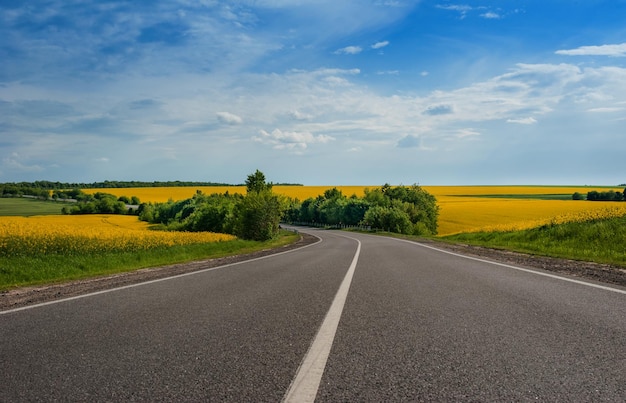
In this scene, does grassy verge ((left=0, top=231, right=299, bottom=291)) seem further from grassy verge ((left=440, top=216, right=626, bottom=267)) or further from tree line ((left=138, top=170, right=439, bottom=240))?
tree line ((left=138, top=170, right=439, bottom=240))

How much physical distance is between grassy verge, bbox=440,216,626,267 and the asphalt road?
412 inches

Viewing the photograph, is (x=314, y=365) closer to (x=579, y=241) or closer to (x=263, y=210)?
(x=579, y=241)

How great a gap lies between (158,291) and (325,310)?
3.76m

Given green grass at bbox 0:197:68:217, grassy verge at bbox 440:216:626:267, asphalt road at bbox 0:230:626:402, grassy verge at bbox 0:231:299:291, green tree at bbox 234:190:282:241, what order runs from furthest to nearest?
green grass at bbox 0:197:68:217
green tree at bbox 234:190:282:241
grassy verge at bbox 440:216:626:267
grassy verge at bbox 0:231:299:291
asphalt road at bbox 0:230:626:402

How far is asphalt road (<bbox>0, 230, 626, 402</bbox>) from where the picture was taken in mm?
3096

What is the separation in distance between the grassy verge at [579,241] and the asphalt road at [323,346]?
10.5m

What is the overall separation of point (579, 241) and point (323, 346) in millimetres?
20012

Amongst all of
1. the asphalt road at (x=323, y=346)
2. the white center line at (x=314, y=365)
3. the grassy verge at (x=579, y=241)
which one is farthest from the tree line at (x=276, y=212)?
the white center line at (x=314, y=365)

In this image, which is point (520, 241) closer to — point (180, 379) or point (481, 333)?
point (481, 333)

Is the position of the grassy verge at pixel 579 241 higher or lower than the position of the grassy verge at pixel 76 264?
higher

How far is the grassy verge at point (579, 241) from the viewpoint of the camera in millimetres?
16250

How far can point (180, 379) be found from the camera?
3307mm

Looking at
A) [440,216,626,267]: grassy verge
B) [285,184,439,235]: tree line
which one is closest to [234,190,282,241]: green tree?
[440,216,626,267]: grassy verge

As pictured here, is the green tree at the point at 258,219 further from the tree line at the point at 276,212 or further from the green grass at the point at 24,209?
the green grass at the point at 24,209
